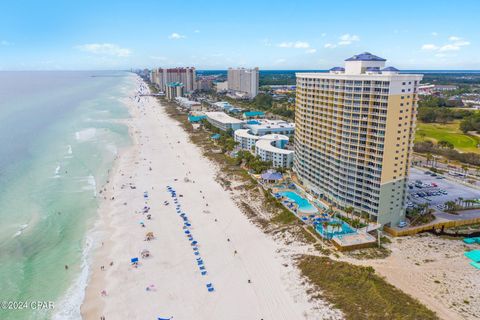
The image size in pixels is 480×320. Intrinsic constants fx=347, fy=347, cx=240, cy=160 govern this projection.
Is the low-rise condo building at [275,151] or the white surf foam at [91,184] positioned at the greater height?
the low-rise condo building at [275,151]

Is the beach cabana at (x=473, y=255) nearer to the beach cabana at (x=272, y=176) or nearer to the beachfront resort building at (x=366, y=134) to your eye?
the beachfront resort building at (x=366, y=134)

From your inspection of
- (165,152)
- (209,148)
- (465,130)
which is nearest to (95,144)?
(165,152)

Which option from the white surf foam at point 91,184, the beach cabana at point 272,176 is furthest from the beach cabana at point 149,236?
the beach cabana at point 272,176

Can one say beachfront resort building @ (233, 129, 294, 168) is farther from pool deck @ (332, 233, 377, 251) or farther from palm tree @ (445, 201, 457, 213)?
palm tree @ (445, 201, 457, 213)

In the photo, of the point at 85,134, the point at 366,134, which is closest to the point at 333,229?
the point at 366,134

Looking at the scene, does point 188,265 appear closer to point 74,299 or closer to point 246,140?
point 74,299

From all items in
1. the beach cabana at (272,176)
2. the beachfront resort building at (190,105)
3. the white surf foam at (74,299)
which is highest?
the beachfront resort building at (190,105)

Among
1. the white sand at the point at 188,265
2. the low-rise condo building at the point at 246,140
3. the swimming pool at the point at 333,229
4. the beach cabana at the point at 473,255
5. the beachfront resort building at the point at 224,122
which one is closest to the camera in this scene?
the white sand at the point at 188,265
